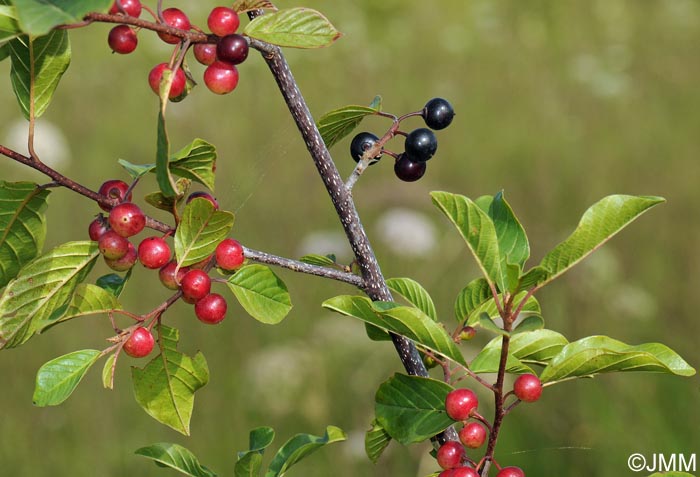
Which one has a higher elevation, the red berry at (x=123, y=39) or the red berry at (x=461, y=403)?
the red berry at (x=123, y=39)

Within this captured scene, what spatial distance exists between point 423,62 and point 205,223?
5946 millimetres

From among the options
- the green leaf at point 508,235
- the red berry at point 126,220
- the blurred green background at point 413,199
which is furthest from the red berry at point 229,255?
the blurred green background at point 413,199

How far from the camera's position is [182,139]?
5754mm

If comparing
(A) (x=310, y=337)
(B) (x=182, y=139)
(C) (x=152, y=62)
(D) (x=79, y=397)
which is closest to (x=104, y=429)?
(D) (x=79, y=397)

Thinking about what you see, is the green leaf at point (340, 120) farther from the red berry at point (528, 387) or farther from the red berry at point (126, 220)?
the red berry at point (528, 387)

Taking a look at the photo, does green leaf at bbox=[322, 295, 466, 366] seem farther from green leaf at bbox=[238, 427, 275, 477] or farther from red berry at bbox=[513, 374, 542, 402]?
green leaf at bbox=[238, 427, 275, 477]

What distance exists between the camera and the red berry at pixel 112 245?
0.99 m

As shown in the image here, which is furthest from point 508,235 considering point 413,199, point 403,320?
point 413,199

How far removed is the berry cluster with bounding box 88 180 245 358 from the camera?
0.97 metres

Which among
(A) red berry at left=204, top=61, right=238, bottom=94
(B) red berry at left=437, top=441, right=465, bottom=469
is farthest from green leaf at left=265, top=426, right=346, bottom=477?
(A) red berry at left=204, top=61, right=238, bottom=94

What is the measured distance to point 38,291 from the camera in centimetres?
100

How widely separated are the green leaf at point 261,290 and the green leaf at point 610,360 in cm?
33

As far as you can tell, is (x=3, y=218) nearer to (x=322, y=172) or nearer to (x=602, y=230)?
(x=322, y=172)

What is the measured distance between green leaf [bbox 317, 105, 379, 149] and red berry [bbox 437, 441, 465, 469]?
0.43m
